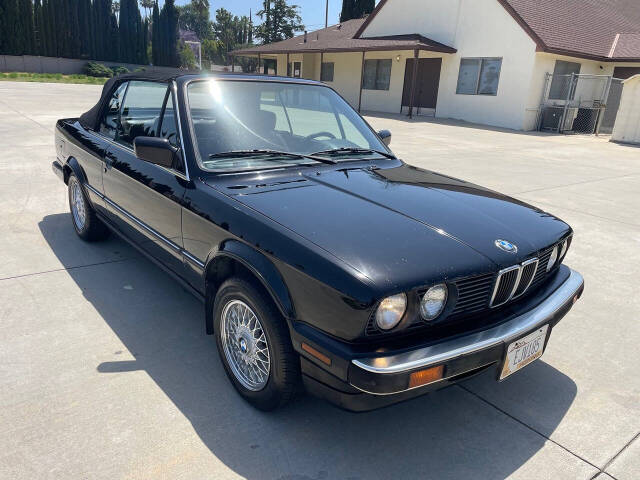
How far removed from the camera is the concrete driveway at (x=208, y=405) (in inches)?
87.3

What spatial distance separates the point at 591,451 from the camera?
2.38 metres

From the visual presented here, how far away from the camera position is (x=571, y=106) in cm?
1892

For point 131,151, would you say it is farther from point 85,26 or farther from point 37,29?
point 85,26

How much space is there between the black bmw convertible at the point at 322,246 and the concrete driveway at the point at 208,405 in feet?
0.98

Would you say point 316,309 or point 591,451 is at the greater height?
point 316,309

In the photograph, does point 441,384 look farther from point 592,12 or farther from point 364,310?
point 592,12

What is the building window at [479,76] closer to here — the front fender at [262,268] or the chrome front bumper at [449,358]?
the chrome front bumper at [449,358]

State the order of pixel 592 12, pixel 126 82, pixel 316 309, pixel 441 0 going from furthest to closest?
pixel 592 12, pixel 441 0, pixel 126 82, pixel 316 309

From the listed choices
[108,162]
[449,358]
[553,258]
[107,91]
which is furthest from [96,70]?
[449,358]

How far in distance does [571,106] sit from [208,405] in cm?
2024

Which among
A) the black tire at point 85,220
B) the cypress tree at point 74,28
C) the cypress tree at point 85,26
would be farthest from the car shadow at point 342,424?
the cypress tree at point 85,26

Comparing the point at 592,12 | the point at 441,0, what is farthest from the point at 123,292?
the point at 592,12

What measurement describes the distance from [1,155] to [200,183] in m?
7.35

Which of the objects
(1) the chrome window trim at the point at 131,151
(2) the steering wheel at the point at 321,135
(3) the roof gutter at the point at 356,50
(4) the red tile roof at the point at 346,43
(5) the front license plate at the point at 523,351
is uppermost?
(4) the red tile roof at the point at 346,43
